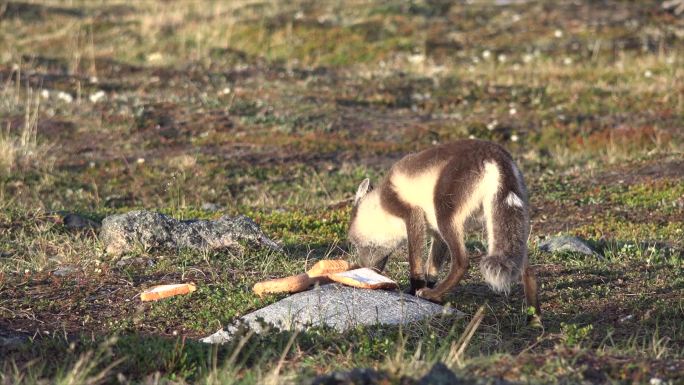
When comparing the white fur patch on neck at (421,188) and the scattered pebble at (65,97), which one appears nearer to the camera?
the white fur patch on neck at (421,188)

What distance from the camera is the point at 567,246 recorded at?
11.2 metres

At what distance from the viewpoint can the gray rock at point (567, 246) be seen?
1109 cm

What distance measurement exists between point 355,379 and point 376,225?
4199 millimetres

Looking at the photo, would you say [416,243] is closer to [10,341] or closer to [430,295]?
[430,295]

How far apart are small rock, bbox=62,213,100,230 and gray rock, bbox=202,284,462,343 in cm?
505

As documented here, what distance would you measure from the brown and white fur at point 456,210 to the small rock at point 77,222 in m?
4.72

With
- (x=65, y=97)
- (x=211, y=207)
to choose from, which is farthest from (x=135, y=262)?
(x=65, y=97)

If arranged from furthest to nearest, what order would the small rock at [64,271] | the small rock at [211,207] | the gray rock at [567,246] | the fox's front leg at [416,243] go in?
1. the small rock at [211,207]
2. the gray rock at [567,246]
3. the small rock at [64,271]
4. the fox's front leg at [416,243]

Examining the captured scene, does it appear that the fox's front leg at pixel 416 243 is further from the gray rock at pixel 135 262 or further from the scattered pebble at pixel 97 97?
the scattered pebble at pixel 97 97

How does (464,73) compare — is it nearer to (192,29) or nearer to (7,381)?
(192,29)

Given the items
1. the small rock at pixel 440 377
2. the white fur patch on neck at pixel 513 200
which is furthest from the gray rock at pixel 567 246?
the small rock at pixel 440 377

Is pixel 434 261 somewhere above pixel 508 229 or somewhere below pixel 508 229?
below

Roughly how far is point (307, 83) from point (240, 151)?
6.01 metres

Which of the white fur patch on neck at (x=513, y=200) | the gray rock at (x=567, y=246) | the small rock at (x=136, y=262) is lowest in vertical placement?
the gray rock at (x=567, y=246)
